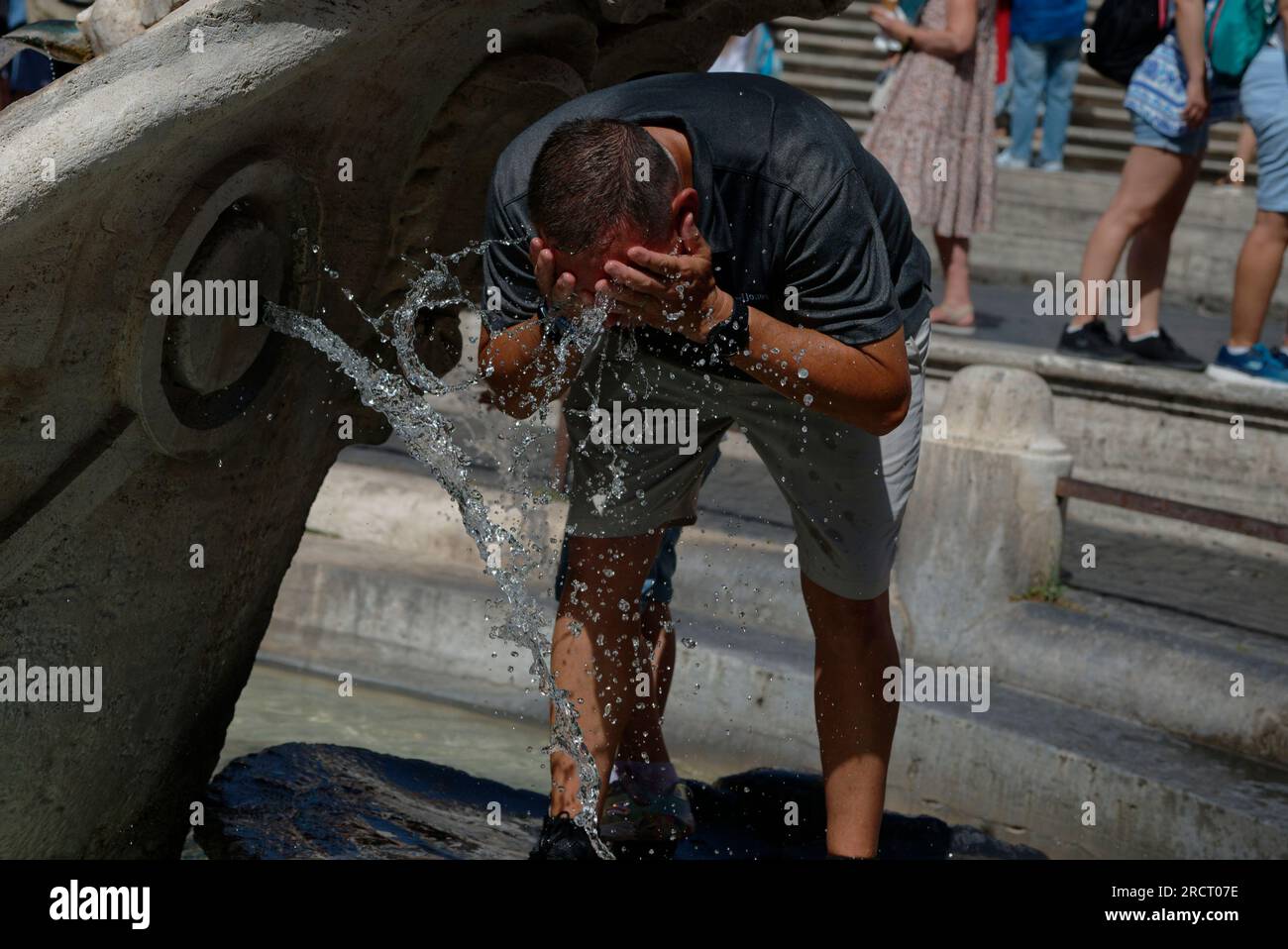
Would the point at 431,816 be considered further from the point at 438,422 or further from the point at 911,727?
the point at 911,727

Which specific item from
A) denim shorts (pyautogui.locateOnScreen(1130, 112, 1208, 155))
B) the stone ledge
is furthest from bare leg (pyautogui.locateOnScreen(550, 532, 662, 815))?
denim shorts (pyautogui.locateOnScreen(1130, 112, 1208, 155))

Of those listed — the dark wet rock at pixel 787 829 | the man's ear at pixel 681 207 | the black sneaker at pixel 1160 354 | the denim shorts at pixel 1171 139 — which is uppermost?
the denim shorts at pixel 1171 139

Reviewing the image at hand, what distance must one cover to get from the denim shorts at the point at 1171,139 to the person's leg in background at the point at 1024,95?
13.8ft

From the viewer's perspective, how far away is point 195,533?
2.81 meters

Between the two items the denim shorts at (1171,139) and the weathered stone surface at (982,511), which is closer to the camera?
the weathered stone surface at (982,511)

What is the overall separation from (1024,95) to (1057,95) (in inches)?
7.6

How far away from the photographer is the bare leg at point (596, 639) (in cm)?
299

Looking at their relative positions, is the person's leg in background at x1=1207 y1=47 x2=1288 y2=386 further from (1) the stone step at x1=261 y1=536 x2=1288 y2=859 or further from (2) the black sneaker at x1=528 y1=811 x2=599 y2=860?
(2) the black sneaker at x1=528 y1=811 x2=599 y2=860

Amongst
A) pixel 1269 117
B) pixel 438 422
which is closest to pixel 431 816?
pixel 438 422

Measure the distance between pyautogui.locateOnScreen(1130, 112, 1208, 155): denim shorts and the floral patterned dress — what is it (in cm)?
83

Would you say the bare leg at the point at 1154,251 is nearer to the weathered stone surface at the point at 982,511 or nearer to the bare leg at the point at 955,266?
the bare leg at the point at 955,266

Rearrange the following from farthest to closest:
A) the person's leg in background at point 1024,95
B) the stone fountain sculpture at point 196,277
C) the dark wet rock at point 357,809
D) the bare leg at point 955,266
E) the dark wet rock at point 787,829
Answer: the person's leg in background at point 1024,95
the bare leg at point 955,266
the dark wet rock at point 787,829
the dark wet rock at point 357,809
the stone fountain sculpture at point 196,277

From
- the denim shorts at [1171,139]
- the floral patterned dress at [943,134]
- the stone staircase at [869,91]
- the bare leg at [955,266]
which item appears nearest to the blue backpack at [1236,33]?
the denim shorts at [1171,139]

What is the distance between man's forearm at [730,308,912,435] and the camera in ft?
8.06
